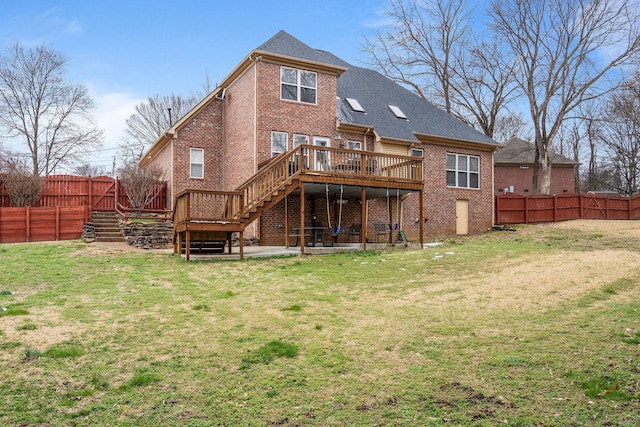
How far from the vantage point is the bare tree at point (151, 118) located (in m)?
46.1

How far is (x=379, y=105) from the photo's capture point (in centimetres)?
2442

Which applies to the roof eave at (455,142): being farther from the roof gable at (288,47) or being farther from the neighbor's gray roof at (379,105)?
the roof gable at (288,47)

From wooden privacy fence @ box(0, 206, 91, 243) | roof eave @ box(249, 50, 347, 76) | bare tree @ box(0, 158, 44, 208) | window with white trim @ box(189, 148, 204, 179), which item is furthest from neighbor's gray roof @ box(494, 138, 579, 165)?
bare tree @ box(0, 158, 44, 208)

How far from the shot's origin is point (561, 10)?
3200 centimetres

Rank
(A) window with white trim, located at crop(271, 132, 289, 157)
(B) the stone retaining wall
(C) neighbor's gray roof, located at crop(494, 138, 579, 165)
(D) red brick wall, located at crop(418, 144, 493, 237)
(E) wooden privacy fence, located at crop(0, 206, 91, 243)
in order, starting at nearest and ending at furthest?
(B) the stone retaining wall, (A) window with white trim, located at crop(271, 132, 289, 157), (E) wooden privacy fence, located at crop(0, 206, 91, 243), (D) red brick wall, located at crop(418, 144, 493, 237), (C) neighbor's gray roof, located at crop(494, 138, 579, 165)

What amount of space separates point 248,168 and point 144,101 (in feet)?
103

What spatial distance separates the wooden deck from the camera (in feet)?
47.8

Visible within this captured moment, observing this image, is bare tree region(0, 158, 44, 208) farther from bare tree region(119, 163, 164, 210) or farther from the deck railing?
the deck railing

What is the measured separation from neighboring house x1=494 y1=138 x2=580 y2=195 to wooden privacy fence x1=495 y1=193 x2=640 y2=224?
13162 mm

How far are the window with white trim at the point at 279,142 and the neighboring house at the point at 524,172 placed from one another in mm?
29654

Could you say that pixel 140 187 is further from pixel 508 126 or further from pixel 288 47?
pixel 508 126


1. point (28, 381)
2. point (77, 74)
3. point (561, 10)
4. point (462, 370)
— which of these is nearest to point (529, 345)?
point (462, 370)

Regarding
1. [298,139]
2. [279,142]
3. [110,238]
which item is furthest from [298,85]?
[110,238]

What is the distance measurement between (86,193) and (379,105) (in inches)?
600
